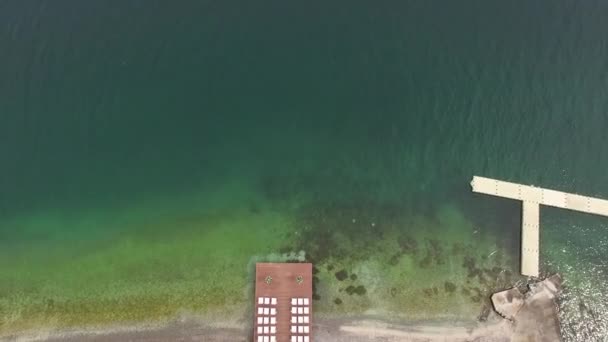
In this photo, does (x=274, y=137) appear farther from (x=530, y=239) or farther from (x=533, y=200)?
(x=530, y=239)

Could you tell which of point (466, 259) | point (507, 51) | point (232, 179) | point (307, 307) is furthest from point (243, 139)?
point (507, 51)

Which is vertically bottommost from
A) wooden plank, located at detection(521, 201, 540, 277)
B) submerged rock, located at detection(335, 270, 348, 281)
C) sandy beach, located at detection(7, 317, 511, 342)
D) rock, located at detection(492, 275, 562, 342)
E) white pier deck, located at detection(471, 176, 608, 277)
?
sandy beach, located at detection(7, 317, 511, 342)

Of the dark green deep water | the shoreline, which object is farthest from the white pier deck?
the shoreline

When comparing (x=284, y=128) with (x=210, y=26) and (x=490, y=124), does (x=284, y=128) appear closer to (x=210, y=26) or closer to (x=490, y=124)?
(x=210, y=26)

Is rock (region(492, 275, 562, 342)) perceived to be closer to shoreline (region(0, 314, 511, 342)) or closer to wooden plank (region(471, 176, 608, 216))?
shoreline (region(0, 314, 511, 342))

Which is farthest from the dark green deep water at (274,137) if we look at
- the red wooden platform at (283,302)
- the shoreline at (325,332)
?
the red wooden platform at (283,302)

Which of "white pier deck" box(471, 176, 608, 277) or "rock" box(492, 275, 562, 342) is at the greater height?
"white pier deck" box(471, 176, 608, 277)

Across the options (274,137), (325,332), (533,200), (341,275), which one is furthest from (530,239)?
(274,137)
